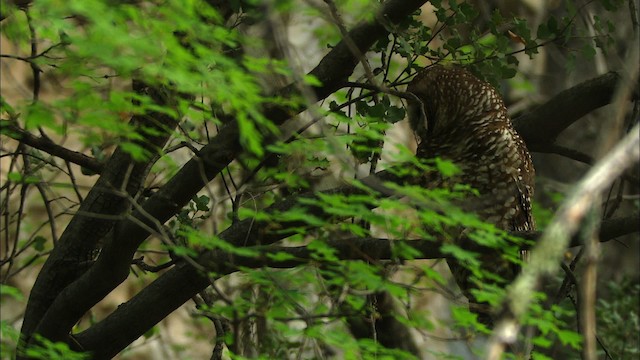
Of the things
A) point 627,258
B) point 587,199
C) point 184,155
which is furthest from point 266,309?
point 627,258

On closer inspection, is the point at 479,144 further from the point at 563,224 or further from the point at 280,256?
the point at 563,224

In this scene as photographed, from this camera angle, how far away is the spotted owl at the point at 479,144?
3.61m

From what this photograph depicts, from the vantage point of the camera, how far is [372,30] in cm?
318

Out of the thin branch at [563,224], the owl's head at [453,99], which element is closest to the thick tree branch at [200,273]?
the owl's head at [453,99]

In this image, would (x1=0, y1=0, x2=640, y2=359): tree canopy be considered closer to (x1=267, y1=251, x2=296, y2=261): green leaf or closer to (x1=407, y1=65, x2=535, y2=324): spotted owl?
(x1=267, y1=251, x2=296, y2=261): green leaf

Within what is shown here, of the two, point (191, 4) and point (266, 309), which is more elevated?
point (191, 4)

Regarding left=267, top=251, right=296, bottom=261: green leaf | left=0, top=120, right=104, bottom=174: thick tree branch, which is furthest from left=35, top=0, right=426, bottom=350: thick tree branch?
left=267, top=251, right=296, bottom=261: green leaf

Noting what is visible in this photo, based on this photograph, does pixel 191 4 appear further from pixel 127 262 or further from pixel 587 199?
pixel 587 199

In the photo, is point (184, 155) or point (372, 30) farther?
point (184, 155)

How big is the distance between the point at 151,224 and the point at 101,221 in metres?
0.35

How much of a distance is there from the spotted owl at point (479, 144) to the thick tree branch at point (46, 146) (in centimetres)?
121

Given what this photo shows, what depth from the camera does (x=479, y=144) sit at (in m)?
3.64

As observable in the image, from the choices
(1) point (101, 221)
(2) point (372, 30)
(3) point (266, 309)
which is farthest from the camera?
(1) point (101, 221)

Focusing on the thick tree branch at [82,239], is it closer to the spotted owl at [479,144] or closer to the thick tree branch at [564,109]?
the spotted owl at [479,144]
